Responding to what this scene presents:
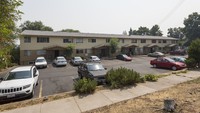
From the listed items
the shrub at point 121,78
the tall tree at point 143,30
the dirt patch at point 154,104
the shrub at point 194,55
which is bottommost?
the dirt patch at point 154,104

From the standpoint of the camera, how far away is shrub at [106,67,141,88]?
1018cm

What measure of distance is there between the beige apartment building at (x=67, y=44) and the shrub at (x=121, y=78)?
22.1 m

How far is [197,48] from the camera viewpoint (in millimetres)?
17750

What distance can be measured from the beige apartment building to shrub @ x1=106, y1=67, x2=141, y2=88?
22.1m

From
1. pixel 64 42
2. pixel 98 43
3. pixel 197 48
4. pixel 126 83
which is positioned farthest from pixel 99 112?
pixel 98 43

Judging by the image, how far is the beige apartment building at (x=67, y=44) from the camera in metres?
30.5

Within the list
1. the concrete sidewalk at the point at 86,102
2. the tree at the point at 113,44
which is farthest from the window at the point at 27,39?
the concrete sidewalk at the point at 86,102

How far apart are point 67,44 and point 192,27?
5005cm

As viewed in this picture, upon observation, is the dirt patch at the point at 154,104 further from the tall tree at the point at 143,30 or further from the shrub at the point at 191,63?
the tall tree at the point at 143,30

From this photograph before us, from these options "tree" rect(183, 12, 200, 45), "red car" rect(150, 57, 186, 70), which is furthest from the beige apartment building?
"tree" rect(183, 12, 200, 45)

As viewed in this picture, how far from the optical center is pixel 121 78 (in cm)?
1059

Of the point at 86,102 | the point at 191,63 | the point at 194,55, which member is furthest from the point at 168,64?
the point at 86,102

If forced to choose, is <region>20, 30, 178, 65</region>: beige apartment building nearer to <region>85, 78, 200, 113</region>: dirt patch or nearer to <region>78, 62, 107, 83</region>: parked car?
<region>78, 62, 107, 83</region>: parked car

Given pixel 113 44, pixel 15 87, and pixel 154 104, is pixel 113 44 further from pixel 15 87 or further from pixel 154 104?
pixel 154 104
